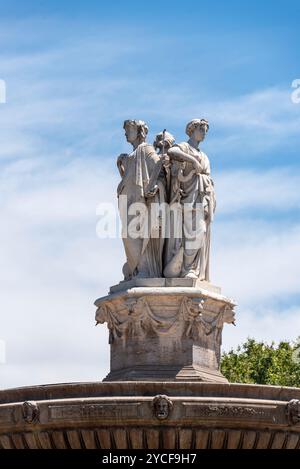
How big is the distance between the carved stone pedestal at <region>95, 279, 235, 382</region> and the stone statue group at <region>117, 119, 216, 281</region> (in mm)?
703

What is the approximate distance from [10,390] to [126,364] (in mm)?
3889

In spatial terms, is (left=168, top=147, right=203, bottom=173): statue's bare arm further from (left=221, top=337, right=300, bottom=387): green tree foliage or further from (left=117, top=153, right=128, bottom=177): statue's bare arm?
(left=221, top=337, right=300, bottom=387): green tree foliage

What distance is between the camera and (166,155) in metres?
34.8

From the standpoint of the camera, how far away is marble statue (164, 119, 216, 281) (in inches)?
1348

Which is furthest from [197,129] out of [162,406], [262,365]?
[262,365]

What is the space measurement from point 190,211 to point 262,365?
34369mm

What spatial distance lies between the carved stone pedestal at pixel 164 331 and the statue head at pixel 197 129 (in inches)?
134

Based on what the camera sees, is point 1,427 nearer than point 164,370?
Yes

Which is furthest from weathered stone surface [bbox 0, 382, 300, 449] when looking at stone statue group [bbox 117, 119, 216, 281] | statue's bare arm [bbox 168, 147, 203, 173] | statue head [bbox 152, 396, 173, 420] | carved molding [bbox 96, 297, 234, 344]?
statue's bare arm [bbox 168, 147, 203, 173]

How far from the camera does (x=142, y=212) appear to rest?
113 feet

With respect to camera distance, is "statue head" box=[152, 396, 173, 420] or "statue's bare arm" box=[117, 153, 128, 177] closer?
"statue head" box=[152, 396, 173, 420]

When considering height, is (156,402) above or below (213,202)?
below
